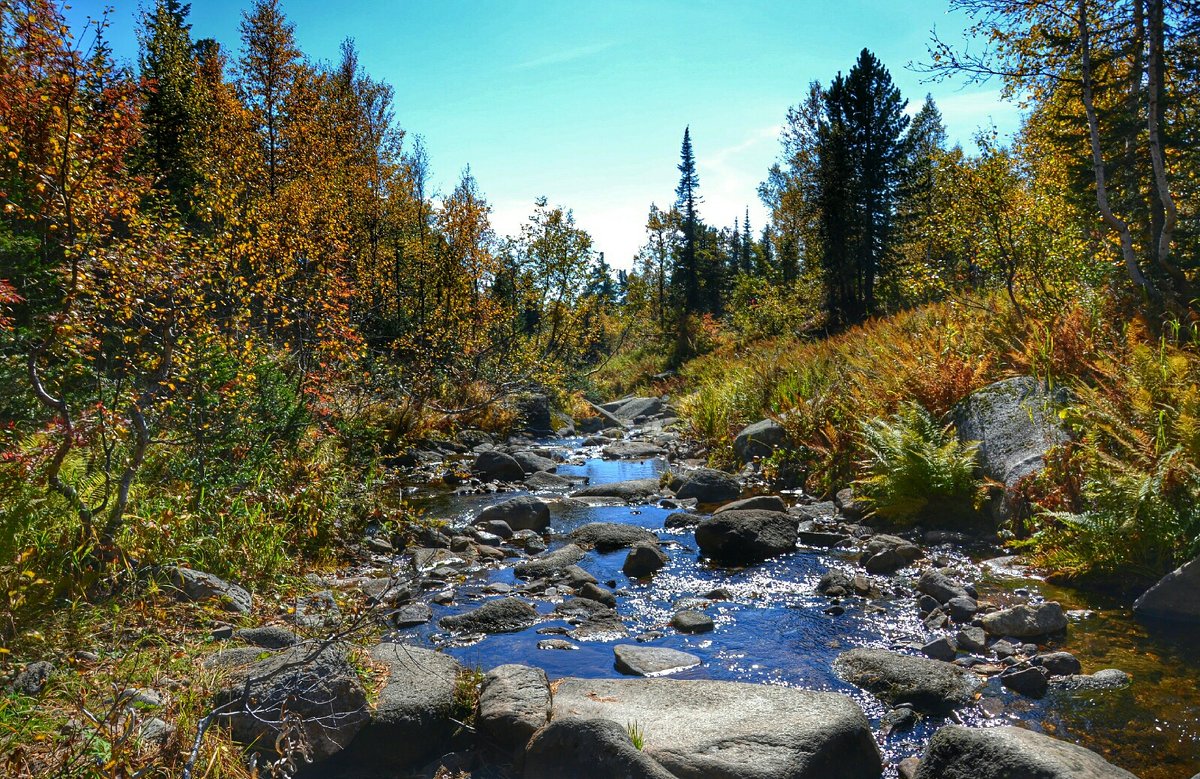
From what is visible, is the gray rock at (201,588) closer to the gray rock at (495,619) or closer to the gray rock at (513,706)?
the gray rock at (495,619)

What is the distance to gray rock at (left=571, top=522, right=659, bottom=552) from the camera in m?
9.09

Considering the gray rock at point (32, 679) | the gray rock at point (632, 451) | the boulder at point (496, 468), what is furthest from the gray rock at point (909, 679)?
the gray rock at point (632, 451)

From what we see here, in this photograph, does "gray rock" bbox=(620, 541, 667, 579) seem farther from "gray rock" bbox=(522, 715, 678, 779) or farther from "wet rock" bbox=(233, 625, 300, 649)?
"gray rock" bbox=(522, 715, 678, 779)

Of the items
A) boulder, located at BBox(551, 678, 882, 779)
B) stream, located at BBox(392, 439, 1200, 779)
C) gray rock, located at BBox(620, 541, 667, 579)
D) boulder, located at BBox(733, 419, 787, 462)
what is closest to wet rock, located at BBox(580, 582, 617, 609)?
stream, located at BBox(392, 439, 1200, 779)

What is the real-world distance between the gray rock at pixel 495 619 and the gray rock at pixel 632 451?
32.7ft

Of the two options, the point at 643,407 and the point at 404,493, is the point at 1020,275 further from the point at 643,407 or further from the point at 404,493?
the point at 643,407

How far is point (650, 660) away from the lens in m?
5.54

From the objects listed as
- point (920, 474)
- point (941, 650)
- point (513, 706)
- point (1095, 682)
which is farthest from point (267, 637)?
point (920, 474)

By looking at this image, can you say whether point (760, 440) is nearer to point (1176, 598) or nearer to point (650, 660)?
point (1176, 598)

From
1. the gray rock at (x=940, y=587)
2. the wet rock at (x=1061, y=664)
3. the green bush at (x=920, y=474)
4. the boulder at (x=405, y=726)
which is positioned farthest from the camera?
the green bush at (x=920, y=474)

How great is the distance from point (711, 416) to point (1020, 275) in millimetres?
6831

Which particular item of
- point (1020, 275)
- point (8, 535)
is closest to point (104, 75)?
point (8, 535)

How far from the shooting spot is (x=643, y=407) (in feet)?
84.9

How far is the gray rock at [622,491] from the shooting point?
39.3ft
